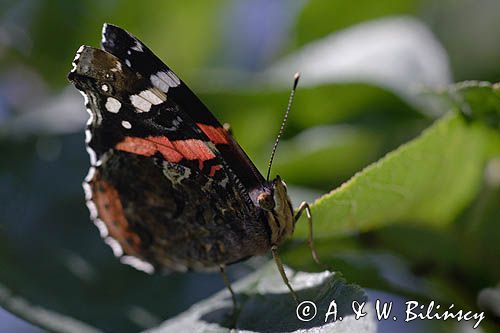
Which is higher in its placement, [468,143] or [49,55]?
[49,55]

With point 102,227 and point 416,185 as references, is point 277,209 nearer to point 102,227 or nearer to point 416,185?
point 416,185

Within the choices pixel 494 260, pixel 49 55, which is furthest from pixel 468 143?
pixel 49 55

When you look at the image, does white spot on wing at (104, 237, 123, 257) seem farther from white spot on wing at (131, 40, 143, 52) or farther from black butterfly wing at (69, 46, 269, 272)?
white spot on wing at (131, 40, 143, 52)

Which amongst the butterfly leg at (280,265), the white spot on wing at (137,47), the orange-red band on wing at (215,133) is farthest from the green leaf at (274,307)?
the white spot on wing at (137,47)

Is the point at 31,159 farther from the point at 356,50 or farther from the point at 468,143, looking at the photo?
the point at 468,143

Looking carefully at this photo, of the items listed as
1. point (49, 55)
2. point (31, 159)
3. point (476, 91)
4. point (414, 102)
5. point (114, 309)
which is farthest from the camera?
point (49, 55)

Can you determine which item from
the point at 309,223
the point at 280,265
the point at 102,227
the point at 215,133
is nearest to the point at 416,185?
the point at 309,223

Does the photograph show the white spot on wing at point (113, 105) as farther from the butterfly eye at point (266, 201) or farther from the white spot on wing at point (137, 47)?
the butterfly eye at point (266, 201)
